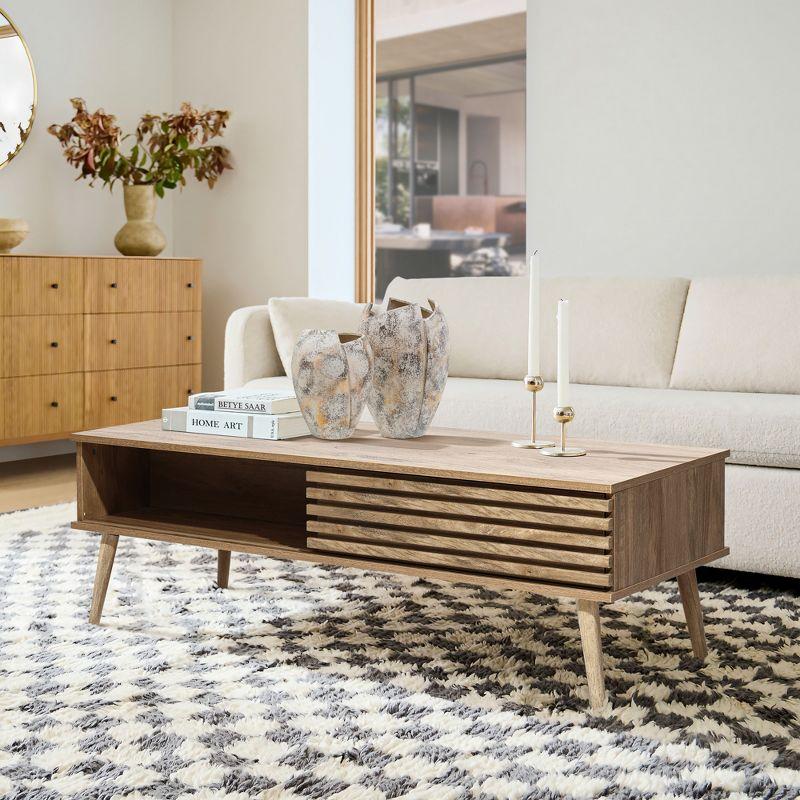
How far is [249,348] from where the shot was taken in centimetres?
320

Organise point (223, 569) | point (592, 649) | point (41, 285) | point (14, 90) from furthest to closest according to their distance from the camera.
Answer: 1. point (14, 90)
2. point (41, 285)
3. point (223, 569)
4. point (592, 649)

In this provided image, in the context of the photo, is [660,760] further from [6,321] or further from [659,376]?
[6,321]

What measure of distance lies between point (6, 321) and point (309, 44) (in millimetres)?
1716

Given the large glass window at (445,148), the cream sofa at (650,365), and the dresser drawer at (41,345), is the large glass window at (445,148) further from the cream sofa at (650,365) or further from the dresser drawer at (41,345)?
the cream sofa at (650,365)

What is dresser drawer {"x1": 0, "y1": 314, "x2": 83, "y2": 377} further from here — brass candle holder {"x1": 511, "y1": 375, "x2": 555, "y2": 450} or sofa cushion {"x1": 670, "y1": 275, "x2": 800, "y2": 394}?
brass candle holder {"x1": 511, "y1": 375, "x2": 555, "y2": 450}

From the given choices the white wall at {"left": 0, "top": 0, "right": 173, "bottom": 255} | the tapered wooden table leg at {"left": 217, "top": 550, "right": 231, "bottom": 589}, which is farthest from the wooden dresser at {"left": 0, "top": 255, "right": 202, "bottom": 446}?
the tapered wooden table leg at {"left": 217, "top": 550, "right": 231, "bottom": 589}

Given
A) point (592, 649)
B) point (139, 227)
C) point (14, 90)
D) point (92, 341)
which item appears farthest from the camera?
point (139, 227)

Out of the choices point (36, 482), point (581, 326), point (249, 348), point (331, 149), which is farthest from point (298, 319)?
point (331, 149)

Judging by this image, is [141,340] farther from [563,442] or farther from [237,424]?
[563,442]

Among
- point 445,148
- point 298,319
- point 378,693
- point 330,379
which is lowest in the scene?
point 378,693

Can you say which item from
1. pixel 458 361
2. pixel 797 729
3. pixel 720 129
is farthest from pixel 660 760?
pixel 720 129

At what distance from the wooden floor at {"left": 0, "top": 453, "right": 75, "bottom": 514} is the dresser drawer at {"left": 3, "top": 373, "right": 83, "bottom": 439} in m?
0.19

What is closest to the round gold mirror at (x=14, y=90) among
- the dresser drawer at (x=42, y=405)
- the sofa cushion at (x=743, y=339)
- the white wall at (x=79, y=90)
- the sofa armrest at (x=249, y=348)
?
the white wall at (x=79, y=90)

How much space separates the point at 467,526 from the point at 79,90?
353 cm
